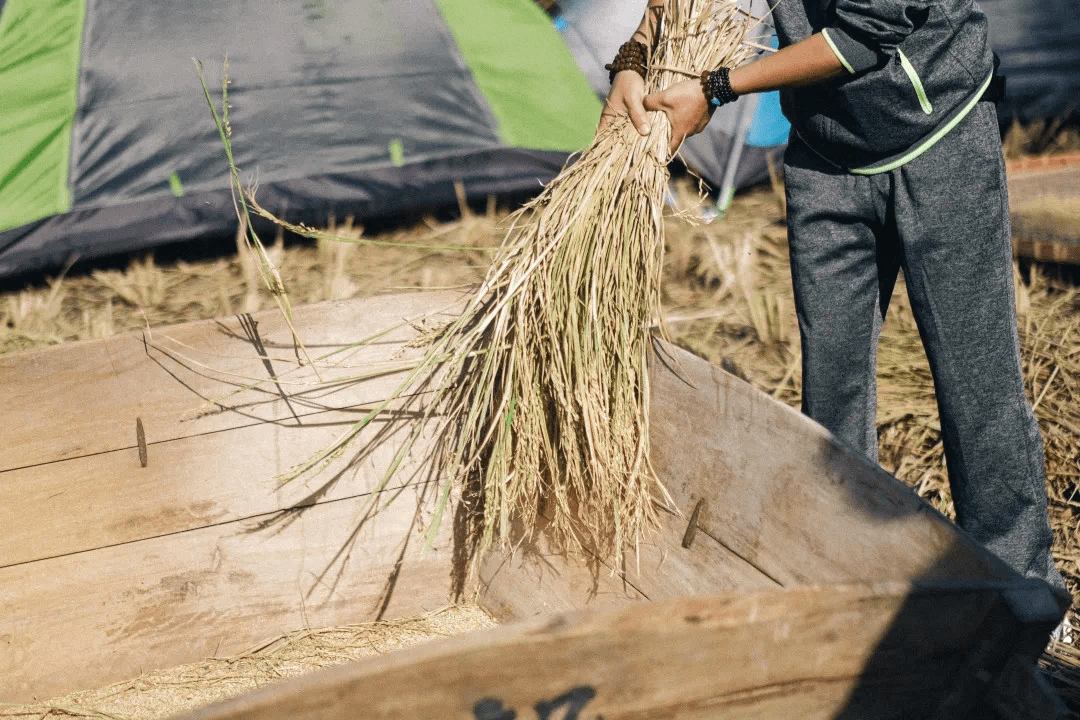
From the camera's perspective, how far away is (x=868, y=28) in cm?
131

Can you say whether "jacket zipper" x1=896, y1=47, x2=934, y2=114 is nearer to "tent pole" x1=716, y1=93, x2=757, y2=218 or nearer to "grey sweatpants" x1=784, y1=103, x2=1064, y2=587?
"grey sweatpants" x1=784, y1=103, x2=1064, y2=587

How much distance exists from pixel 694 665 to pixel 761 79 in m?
0.85

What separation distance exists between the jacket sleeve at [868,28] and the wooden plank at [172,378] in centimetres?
82

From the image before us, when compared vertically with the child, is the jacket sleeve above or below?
above

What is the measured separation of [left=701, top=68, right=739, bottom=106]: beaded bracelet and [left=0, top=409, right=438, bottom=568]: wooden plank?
820mm

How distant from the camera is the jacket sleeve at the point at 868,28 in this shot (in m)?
1.30

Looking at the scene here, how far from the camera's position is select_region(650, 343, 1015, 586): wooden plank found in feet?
3.89

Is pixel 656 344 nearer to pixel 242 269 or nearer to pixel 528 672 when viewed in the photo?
pixel 528 672

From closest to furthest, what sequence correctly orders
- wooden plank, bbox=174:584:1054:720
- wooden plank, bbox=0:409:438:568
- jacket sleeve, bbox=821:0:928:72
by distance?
wooden plank, bbox=174:584:1054:720 < jacket sleeve, bbox=821:0:928:72 < wooden plank, bbox=0:409:438:568

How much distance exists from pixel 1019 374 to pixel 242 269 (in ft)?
7.96

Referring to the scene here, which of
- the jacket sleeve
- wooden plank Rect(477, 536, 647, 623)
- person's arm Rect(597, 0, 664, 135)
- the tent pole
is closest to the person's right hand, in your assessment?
person's arm Rect(597, 0, 664, 135)

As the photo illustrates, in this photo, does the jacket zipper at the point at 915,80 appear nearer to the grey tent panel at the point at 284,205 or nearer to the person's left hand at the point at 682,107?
the person's left hand at the point at 682,107

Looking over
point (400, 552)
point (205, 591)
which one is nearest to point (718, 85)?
point (400, 552)

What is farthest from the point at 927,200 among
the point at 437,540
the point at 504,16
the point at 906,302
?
the point at 504,16
